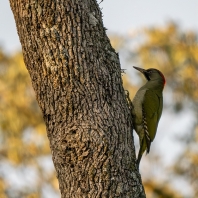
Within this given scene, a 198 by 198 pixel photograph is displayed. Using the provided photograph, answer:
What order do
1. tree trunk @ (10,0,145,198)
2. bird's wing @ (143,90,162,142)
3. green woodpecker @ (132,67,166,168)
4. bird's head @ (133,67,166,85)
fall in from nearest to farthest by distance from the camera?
tree trunk @ (10,0,145,198) → green woodpecker @ (132,67,166,168) → bird's wing @ (143,90,162,142) → bird's head @ (133,67,166,85)

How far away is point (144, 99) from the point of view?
7492mm

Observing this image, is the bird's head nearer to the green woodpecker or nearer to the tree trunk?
the green woodpecker

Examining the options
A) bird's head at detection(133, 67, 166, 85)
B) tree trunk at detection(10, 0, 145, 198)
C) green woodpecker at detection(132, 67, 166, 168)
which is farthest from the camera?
bird's head at detection(133, 67, 166, 85)

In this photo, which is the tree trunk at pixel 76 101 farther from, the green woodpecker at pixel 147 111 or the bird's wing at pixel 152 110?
the bird's wing at pixel 152 110

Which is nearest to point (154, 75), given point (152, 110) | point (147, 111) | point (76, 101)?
point (152, 110)

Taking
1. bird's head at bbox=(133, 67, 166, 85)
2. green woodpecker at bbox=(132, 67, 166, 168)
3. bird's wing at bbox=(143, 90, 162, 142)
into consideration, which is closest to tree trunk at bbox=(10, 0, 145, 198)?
green woodpecker at bbox=(132, 67, 166, 168)

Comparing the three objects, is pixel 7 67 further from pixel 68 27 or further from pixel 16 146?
pixel 68 27

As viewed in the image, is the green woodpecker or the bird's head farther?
the bird's head

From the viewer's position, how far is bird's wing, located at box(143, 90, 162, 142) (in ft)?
23.9

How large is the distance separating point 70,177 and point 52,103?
2.29 ft


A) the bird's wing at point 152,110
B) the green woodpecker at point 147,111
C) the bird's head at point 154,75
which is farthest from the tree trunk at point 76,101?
the bird's head at point 154,75

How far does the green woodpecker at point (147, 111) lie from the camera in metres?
6.98

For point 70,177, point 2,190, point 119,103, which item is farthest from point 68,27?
point 2,190

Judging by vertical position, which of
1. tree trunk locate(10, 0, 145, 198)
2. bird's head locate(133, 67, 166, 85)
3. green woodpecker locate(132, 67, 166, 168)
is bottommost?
tree trunk locate(10, 0, 145, 198)
